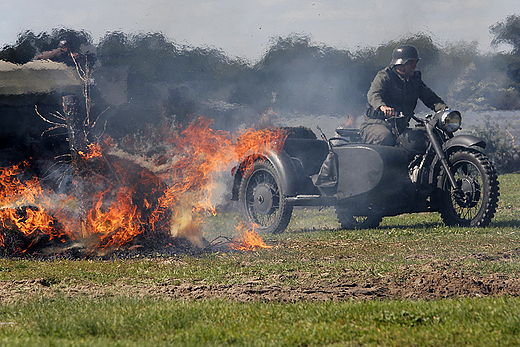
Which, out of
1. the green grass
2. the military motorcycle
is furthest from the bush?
the green grass

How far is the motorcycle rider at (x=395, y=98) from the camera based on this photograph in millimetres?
10547

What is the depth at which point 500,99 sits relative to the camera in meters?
25.6

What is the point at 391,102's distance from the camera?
11039 mm

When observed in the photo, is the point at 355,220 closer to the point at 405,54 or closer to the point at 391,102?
the point at 391,102

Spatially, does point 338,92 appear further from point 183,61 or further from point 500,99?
point 500,99

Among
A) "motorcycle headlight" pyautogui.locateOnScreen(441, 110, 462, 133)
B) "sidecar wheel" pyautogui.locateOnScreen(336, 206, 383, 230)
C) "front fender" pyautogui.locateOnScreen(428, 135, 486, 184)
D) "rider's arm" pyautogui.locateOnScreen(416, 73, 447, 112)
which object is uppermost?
"rider's arm" pyautogui.locateOnScreen(416, 73, 447, 112)

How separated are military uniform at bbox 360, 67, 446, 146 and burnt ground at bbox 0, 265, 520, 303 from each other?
14.2 feet

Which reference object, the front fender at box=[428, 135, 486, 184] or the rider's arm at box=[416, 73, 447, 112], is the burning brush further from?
the front fender at box=[428, 135, 486, 184]

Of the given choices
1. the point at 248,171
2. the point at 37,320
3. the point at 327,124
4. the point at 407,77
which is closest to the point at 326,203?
the point at 248,171

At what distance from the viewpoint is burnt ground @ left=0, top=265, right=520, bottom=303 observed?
18.4 ft

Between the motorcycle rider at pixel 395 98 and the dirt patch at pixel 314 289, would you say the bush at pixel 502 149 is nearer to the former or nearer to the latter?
the motorcycle rider at pixel 395 98

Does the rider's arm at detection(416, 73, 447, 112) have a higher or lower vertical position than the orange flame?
higher

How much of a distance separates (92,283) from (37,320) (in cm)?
181

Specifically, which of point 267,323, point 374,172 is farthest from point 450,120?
point 267,323
